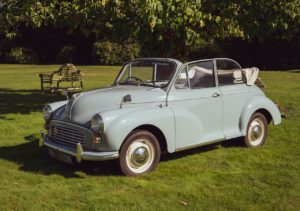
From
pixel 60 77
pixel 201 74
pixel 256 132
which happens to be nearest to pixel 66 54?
pixel 60 77

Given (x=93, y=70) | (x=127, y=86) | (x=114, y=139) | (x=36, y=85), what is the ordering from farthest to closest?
(x=93, y=70) → (x=36, y=85) → (x=127, y=86) → (x=114, y=139)

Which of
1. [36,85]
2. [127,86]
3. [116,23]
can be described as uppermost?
[116,23]

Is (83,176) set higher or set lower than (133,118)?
lower

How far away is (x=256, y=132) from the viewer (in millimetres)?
8180

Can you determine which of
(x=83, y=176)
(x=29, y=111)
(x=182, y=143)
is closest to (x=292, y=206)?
(x=182, y=143)

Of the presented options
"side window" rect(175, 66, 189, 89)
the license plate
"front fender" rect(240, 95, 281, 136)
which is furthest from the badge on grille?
"front fender" rect(240, 95, 281, 136)

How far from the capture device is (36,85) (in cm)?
1942

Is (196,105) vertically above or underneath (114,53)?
above

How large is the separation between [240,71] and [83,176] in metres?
3.20

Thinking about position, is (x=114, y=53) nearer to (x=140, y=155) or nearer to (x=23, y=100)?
(x=23, y=100)

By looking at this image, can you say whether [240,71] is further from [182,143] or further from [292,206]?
[292,206]

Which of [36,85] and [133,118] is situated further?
[36,85]

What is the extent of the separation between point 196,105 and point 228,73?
1.07 m

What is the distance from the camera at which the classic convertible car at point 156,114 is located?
6.33 m
